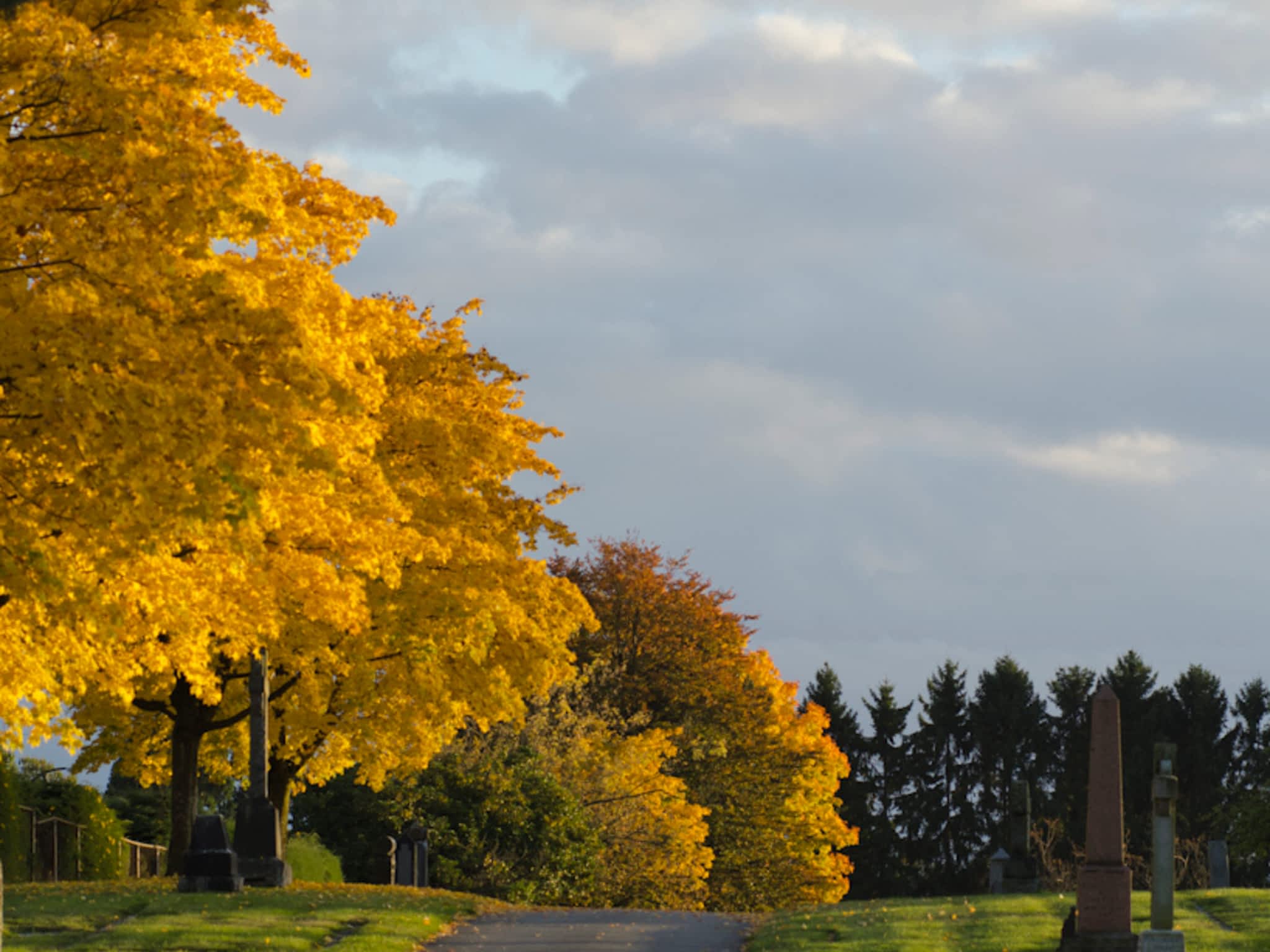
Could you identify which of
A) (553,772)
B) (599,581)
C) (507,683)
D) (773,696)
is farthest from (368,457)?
(773,696)

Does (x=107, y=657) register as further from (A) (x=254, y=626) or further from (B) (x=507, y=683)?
(B) (x=507, y=683)

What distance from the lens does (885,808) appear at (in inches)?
3383

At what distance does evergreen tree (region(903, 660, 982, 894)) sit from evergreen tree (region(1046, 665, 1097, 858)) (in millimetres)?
4889

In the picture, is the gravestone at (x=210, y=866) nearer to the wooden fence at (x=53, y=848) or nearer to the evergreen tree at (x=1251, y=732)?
the wooden fence at (x=53, y=848)

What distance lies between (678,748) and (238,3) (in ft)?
118

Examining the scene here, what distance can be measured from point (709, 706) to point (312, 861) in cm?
2043

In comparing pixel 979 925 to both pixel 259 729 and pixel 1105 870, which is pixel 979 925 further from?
pixel 259 729

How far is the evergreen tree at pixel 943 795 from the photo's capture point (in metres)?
82.9

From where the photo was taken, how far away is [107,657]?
18125mm

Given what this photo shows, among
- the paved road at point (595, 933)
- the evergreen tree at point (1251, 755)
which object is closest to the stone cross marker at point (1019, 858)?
the paved road at point (595, 933)

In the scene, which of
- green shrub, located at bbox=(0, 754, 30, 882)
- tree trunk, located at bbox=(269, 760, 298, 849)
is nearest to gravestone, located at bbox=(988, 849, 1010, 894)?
tree trunk, located at bbox=(269, 760, 298, 849)

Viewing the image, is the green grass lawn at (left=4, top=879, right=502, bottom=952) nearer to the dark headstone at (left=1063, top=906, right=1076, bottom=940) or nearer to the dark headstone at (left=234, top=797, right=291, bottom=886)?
the dark headstone at (left=234, top=797, right=291, bottom=886)

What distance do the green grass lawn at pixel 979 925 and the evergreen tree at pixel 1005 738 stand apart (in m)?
60.6

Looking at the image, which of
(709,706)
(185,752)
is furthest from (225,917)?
(709,706)
